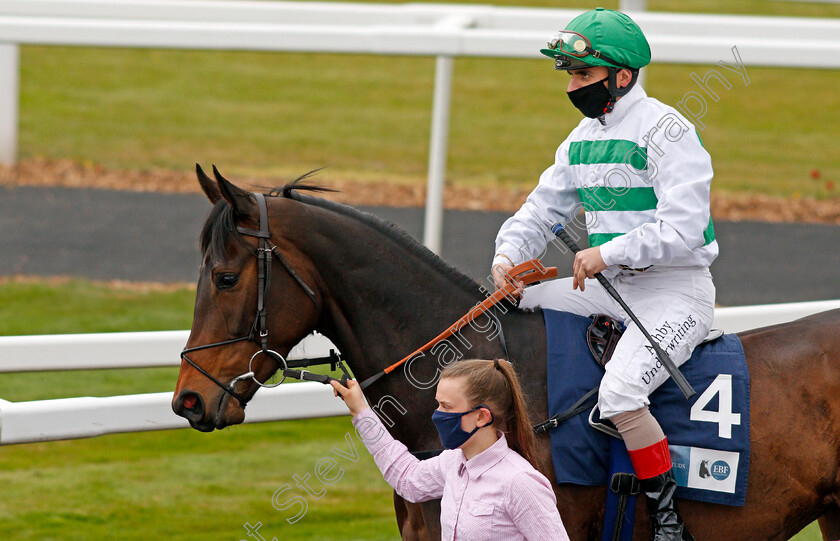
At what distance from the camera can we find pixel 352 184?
1264 cm

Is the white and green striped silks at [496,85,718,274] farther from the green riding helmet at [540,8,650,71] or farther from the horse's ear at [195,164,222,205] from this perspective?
the horse's ear at [195,164,222,205]

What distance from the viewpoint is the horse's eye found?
2.75 meters

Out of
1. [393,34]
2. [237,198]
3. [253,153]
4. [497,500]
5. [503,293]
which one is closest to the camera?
[497,500]

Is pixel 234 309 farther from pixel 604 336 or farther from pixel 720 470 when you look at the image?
pixel 720 470

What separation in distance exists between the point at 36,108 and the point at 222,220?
584 inches

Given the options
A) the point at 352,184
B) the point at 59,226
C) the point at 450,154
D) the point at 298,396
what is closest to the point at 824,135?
the point at 450,154

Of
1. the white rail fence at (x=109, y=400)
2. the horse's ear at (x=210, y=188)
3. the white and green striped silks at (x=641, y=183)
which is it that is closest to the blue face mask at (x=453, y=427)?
the white and green striped silks at (x=641, y=183)

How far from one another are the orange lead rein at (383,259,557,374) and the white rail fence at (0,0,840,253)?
2.50 meters

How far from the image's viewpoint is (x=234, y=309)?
108 inches

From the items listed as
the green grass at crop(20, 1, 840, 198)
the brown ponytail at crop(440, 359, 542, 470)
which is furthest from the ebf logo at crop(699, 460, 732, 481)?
the green grass at crop(20, 1, 840, 198)

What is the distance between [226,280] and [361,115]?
560 inches

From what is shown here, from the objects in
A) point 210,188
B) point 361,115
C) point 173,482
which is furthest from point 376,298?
point 361,115

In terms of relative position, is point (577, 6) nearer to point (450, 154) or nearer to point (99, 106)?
point (450, 154)

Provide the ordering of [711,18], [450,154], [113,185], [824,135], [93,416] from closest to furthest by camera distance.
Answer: [93,416], [711,18], [113,185], [450,154], [824,135]
